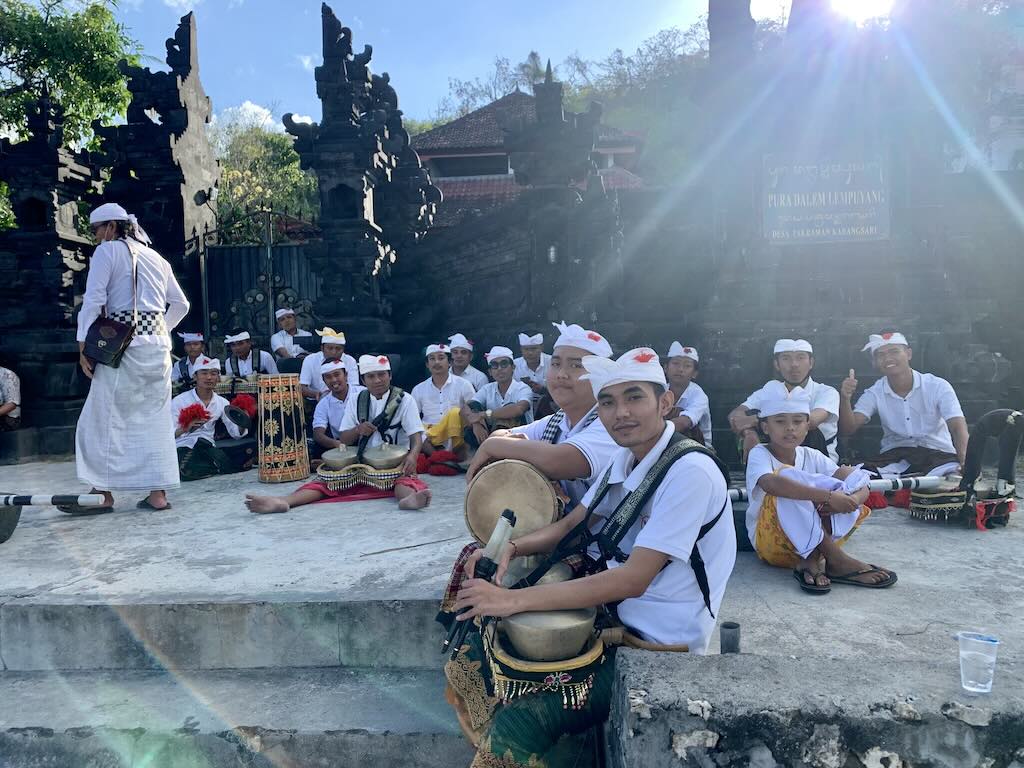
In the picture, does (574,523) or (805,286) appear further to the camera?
(805,286)

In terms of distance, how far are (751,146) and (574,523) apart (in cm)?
789

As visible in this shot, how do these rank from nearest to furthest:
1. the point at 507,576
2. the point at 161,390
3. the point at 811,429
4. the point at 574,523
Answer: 1. the point at 507,576
2. the point at 574,523
3. the point at 811,429
4. the point at 161,390

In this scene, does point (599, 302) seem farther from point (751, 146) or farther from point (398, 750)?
point (398, 750)

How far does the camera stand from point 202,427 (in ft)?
23.3

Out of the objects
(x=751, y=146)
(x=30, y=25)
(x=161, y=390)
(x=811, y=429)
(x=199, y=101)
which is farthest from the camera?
(x=30, y=25)

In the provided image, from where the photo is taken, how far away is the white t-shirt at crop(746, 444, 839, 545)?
3.88 metres

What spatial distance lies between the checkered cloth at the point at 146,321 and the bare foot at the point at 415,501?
7.62ft

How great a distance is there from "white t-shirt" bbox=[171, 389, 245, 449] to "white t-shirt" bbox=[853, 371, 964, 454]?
6.30 meters

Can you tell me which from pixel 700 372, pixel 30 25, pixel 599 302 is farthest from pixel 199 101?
pixel 700 372

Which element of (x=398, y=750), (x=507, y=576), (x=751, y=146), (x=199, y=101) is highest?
(x=199, y=101)

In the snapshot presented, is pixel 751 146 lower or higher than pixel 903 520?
higher

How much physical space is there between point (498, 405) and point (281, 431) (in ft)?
7.36

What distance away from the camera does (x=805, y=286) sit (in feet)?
27.3

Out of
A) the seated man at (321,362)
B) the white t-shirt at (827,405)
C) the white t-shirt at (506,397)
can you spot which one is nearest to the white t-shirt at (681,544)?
the white t-shirt at (827,405)
